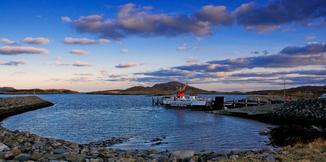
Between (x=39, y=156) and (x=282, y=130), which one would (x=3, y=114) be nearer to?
(x=282, y=130)

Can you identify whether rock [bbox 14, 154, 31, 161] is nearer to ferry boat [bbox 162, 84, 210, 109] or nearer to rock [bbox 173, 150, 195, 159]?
rock [bbox 173, 150, 195, 159]

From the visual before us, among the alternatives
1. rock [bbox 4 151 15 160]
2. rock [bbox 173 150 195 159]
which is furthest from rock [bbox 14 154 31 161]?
rock [bbox 173 150 195 159]

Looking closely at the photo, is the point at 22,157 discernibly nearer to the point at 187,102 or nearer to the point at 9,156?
the point at 9,156

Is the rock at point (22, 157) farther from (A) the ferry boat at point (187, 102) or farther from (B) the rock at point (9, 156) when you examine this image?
(A) the ferry boat at point (187, 102)

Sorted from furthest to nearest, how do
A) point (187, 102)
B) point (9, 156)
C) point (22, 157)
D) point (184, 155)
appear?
1. point (187, 102)
2. point (184, 155)
3. point (22, 157)
4. point (9, 156)

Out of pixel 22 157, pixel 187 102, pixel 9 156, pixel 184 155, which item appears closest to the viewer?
pixel 9 156

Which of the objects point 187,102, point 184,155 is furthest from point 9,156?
point 187,102

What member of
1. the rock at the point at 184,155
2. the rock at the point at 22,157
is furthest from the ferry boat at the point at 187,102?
the rock at the point at 22,157

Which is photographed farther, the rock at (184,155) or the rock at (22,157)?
the rock at (184,155)

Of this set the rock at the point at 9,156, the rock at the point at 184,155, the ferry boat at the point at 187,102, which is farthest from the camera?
the ferry boat at the point at 187,102

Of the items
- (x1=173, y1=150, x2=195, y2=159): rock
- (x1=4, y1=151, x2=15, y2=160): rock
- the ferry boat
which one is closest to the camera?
(x1=4, y1=151, x2=15, y2=160): rock

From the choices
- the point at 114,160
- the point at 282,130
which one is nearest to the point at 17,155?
the point at 114,160

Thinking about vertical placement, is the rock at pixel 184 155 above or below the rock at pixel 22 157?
below

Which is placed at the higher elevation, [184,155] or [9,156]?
[9,156]
